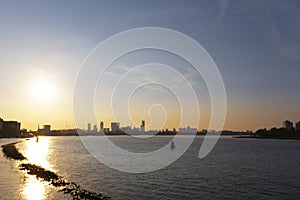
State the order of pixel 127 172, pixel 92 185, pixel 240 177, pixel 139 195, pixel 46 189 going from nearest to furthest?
pixel 139 195
pixel 46 189
pixel 92 185
pixel 240 177
pixel 127 172

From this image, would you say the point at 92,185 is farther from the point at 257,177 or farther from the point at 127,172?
the point at 257,177

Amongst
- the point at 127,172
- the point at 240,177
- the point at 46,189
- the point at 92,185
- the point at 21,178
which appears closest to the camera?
the point at 46,189

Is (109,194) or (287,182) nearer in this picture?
(109,194)

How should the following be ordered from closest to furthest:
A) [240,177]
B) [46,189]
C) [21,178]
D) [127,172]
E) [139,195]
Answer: [139,195] → [46,189] → [21,178] → [240,177] → [127,172]

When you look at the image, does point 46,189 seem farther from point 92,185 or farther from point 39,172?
point 39,172

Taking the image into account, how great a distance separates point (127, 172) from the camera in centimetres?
8062

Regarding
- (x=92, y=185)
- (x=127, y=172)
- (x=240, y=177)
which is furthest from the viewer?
(x=127, y=172)

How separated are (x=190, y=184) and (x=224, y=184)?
7.02 metres

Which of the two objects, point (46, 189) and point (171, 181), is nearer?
point (46, 189)

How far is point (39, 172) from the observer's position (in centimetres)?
7606

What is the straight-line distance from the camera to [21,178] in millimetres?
66500

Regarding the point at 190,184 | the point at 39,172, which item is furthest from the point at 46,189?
the point at 190,184

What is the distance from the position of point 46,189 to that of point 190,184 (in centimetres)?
2764

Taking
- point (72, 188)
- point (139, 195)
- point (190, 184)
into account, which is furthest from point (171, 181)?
point (72, 188)
